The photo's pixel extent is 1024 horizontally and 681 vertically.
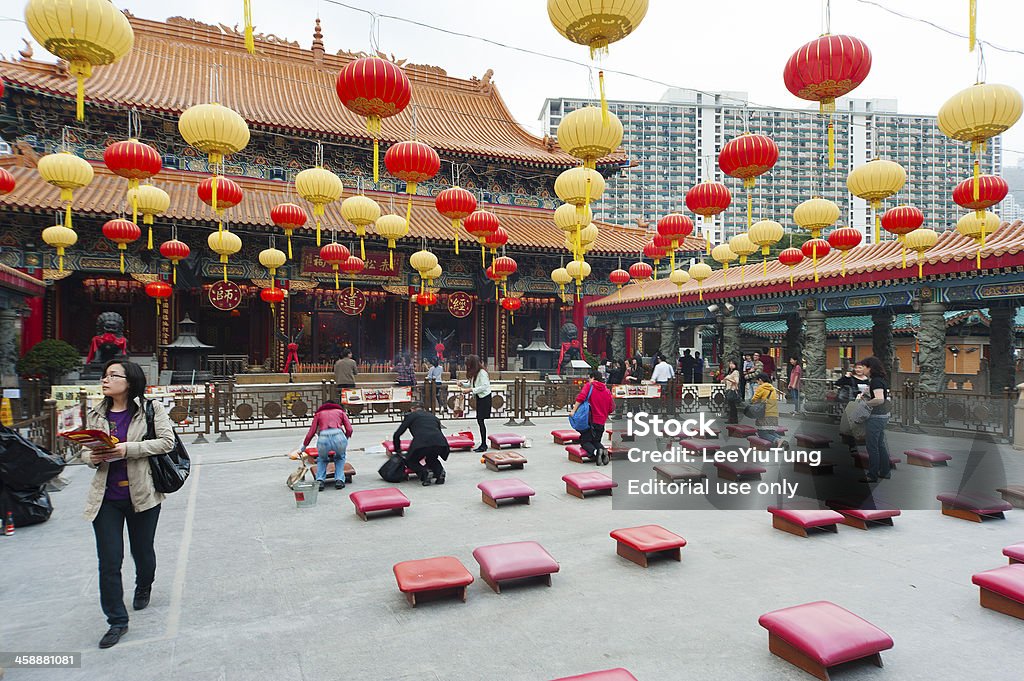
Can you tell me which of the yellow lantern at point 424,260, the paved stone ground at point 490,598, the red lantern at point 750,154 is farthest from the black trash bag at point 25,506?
the yellow lantern at point 424,260

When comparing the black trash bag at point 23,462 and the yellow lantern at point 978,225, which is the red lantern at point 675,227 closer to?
the yellow lantern at point 978,225

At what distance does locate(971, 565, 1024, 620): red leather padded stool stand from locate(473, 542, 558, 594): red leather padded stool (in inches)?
118

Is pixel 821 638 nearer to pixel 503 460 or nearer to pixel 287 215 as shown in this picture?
pixel 503 460

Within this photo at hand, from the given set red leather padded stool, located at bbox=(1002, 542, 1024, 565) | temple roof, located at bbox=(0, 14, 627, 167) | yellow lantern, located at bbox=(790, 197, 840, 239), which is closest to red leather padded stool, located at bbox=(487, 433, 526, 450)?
yellow lantern, located at bbox=(790, 197, 840, 239)

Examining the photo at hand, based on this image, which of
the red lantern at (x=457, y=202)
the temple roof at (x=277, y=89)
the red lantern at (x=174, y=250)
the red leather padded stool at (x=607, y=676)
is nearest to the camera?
the red leather padded stool at (x=607, y=676)

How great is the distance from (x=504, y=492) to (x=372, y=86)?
5.07 meters

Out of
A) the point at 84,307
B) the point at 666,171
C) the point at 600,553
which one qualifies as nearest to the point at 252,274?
the point at 84,307

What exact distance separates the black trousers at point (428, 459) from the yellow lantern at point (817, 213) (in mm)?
7769

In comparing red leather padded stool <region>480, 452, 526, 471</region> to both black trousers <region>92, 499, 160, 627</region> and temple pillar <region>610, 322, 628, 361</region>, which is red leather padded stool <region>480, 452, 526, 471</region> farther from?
temple pillar <region>610, 322, 628, 361</region>

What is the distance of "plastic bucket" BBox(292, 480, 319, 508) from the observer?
6508mm

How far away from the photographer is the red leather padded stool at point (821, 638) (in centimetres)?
313

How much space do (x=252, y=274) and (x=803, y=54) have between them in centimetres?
1648

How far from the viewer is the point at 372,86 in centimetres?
672

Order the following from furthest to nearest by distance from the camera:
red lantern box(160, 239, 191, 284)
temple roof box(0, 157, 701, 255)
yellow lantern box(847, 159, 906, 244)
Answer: temple roof box(0, 157, 701, 255) → red lantern box(160, 239, 191, 284) → yellow lantern box(847, 159, 906, 244)
